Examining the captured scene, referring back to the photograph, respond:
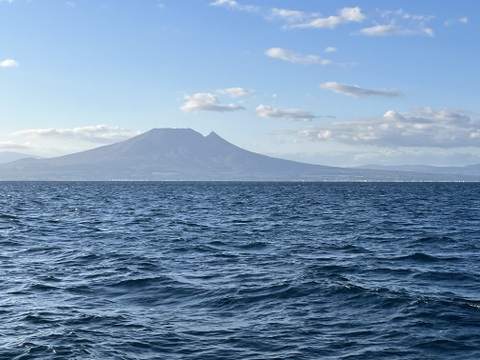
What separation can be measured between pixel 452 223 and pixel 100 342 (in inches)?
1748

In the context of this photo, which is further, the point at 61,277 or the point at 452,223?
the point at 452,223

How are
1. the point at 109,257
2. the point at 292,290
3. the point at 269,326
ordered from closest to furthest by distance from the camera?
the point at 269,326 < the point at 292,290 < the point at 109,257

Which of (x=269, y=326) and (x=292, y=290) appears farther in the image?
(x=292, y=290)

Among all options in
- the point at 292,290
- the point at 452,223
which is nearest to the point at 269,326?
the point at 292,290

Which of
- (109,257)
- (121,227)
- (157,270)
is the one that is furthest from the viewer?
(121,227)

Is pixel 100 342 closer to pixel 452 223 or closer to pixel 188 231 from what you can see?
pixel 188 231

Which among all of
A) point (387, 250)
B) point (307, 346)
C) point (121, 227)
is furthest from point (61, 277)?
point (121, 227)

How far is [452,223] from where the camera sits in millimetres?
53688

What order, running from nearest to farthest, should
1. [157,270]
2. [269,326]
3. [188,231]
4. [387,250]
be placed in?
1. [269,326]
2. [157,270]
3. [387,250]
4. [188,231]

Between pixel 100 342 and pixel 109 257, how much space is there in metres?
16.1

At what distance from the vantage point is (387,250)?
34594mm

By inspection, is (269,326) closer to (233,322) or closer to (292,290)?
(233,322)

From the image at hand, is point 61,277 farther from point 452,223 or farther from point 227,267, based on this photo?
point 452,223

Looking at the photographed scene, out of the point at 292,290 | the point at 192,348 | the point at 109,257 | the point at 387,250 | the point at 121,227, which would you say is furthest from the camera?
the point at 121,227
